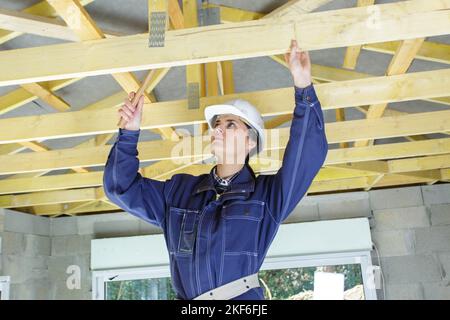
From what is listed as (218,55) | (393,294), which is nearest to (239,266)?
(218,55)

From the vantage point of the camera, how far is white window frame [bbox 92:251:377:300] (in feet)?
19.2

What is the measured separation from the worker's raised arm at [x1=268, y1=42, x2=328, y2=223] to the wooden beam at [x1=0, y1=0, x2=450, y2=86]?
523mm

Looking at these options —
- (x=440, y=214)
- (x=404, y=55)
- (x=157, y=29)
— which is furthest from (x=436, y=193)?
(x=157, y=29)

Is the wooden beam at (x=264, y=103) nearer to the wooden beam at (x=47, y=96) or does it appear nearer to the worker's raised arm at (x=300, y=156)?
the wooden beam at (x=47, y=96)

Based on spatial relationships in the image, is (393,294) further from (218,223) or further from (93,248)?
(218,223)

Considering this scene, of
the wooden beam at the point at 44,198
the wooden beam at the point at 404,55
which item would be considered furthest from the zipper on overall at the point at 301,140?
the wooden beam at the point at 44,198

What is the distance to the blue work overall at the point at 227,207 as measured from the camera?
154 cm

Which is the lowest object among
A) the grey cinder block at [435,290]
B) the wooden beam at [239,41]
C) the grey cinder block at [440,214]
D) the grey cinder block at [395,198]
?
the grey cinder block at [435,290]

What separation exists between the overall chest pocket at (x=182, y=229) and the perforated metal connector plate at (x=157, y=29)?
849 mm

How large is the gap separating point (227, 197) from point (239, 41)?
2.62 feet

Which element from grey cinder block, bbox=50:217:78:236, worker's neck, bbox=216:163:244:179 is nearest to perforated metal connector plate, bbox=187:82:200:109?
worker's neck, bbox=216:163:244:179

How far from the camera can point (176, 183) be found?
1.82 m
